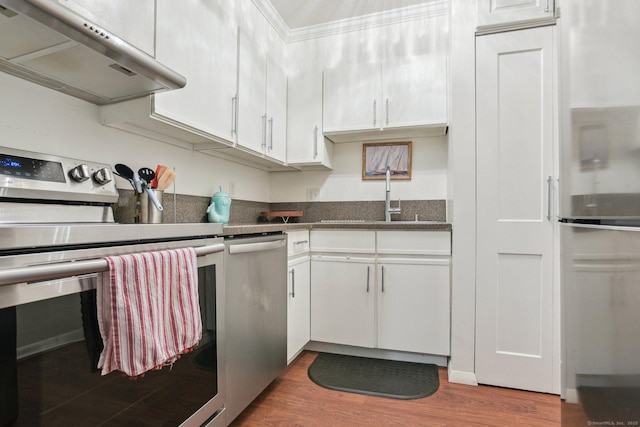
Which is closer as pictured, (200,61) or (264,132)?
(200,61)

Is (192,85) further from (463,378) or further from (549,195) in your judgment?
(463,378)

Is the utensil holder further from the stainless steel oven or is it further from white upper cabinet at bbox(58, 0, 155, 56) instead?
white upper cabinet at bbox(58, 0, 155, 56)

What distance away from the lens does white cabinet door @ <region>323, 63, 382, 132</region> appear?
2.46 metres

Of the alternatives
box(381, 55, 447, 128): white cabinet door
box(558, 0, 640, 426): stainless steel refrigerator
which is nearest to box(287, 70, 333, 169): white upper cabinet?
box(381, 55, 447, 128): white cabinet door

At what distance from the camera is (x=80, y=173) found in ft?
4.21

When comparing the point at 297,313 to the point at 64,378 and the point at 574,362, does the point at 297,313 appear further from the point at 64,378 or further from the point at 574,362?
the point at 574,362

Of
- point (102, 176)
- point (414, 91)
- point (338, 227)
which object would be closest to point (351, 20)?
point (414, 91)

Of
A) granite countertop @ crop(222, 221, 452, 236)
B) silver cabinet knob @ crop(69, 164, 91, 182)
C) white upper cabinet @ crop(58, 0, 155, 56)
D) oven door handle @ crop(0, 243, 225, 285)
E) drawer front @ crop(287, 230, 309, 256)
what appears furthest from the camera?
drawer front @ crop(287, 230, 309, 256)

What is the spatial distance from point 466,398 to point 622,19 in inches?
72.8

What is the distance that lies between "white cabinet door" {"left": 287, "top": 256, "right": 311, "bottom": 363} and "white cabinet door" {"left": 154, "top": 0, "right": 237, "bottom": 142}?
0.92 meters

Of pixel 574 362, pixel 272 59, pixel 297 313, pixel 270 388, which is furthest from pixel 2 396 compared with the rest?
pixel 272 59

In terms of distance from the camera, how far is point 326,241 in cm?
230

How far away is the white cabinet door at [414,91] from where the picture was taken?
2.32 meters

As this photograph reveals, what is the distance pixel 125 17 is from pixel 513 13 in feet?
6.47
